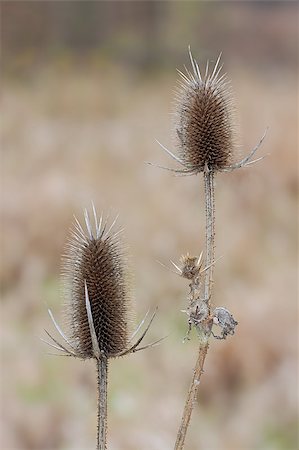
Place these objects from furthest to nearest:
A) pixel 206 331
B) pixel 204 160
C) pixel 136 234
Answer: pixel 136 234
pixel 204 160
pixel 206 331

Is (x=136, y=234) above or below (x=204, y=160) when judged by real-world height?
above

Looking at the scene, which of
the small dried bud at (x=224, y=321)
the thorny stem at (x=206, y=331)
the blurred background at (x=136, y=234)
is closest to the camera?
the thorny stem at (x=206, y=331)

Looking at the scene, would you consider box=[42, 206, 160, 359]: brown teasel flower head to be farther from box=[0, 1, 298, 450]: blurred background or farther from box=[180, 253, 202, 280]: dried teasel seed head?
box=[0, 1, 298, 450]: blurred background

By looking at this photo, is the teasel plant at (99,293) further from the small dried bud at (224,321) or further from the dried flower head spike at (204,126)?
the dried flower head spike at (204,126)

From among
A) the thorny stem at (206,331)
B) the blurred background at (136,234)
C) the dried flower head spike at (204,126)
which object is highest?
the blurred background at (136,234)

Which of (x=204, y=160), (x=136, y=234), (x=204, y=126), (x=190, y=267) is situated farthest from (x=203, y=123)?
(x=136, y=234)

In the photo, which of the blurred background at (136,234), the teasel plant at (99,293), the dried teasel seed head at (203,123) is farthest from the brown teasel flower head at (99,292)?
the blurred background at (136,234)

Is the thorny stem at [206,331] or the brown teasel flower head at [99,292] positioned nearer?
the thorny stem at [206,331]

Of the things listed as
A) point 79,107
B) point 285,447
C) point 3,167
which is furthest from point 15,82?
point 285,447

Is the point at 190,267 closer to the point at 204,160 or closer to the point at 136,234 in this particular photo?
the point at 204,160

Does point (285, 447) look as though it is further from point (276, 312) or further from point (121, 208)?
point (121, 208)
